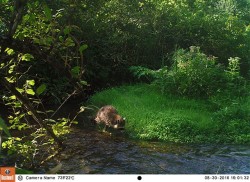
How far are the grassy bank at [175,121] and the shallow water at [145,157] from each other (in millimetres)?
322

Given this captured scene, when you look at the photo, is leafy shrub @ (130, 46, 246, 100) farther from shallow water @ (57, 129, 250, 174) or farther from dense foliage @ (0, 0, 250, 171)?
shallow water @ (57, 129, 250, 174)

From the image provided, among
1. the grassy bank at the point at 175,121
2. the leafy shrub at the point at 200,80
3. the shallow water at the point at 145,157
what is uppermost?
the leafy shrub at the point at 200,80

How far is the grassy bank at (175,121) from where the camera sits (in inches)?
263

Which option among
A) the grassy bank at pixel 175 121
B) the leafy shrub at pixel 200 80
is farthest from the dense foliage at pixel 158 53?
the grassy bank at pixel 175 121

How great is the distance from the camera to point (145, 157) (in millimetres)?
5559

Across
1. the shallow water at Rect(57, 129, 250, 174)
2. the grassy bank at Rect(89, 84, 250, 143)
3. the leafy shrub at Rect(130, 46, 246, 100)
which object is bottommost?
the shallow water at Rect(57, 129, 250, 174)

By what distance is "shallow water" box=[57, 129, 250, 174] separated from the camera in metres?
4.94

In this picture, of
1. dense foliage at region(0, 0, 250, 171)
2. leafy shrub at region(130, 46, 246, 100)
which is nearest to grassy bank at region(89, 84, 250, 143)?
leafy shrub at region(130, 46, 246, 100)

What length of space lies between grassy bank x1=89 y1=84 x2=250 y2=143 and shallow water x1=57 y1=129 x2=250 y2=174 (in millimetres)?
322

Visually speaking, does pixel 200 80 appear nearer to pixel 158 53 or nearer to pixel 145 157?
pixel 158 53

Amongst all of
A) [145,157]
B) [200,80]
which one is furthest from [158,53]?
[145,157]

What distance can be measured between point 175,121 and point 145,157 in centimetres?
160

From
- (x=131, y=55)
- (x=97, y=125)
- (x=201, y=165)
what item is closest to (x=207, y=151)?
(x=201, y=165)

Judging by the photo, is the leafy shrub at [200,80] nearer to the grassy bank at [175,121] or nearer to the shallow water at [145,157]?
the grassy bank at [175,121]
